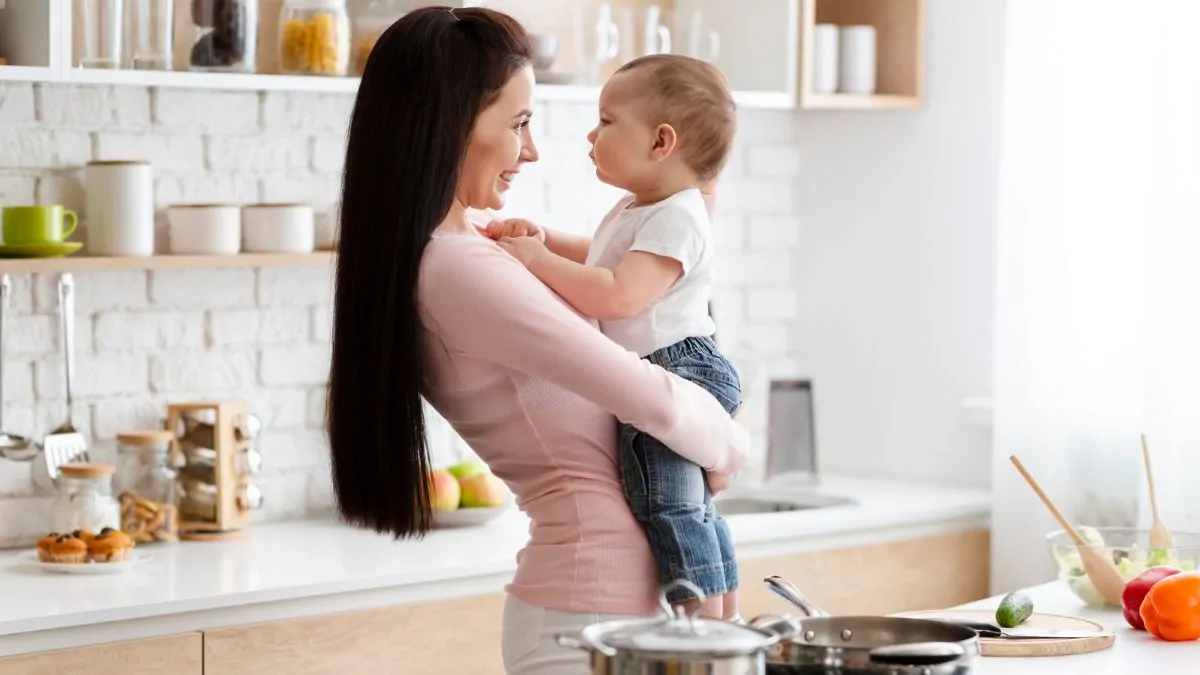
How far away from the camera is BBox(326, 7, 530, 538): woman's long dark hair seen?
196cm

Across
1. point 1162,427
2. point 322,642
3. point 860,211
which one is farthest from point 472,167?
point 860,211

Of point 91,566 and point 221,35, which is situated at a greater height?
point 221,35

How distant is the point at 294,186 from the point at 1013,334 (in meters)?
1.58

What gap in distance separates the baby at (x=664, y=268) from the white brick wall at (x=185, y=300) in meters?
1.28

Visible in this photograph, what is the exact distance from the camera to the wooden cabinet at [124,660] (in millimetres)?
2527

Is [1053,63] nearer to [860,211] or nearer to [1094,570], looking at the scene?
[860,211]

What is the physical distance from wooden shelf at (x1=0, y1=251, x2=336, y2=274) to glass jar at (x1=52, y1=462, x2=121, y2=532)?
359 mm

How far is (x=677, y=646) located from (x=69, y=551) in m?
1.69

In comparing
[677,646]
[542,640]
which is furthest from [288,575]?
[677,646]

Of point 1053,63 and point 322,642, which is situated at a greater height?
point 1053,63

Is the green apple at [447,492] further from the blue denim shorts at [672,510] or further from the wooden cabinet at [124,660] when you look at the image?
the blue denim shorts at [672,510]

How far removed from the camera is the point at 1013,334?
3762 mm

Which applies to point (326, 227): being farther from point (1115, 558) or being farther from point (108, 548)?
point (1115, 558)

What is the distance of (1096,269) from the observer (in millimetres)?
3645
